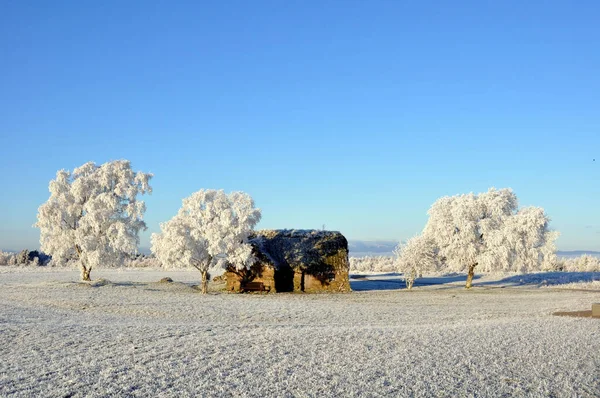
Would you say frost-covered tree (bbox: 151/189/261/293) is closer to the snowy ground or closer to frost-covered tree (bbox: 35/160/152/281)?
frost-covered tree (bbox: 35/160/152/281)

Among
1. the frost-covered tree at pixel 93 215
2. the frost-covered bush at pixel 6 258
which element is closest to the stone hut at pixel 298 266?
the frost-covered tree at pixel 93 215

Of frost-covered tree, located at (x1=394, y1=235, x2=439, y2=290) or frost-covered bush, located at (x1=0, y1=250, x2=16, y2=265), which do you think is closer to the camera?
frost-covered tree, located at (x1=394, y1=235, x2=439, y2=290)

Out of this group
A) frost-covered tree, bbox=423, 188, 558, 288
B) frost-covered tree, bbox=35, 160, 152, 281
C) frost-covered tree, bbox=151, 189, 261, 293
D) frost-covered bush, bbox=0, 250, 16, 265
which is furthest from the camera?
frost-covered bush, bbox=0, 250, 16, 265

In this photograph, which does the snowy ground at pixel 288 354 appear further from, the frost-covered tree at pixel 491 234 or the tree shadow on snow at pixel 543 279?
the tree shadow on snow at pixel 543 279

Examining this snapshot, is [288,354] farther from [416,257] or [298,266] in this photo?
[416,257]

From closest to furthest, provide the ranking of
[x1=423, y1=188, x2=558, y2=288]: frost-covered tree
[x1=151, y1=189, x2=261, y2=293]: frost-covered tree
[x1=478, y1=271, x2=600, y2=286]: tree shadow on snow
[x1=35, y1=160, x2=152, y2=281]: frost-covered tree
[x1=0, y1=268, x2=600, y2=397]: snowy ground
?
1. [x1=0, y1=268, x2=600, y2=397]: snowy ground
2. [x1=151, y1=189, x2=261, y2=293]: frost-covered tree
3. [x1=35, y1=160, x2=152, y2=281]: frost-covered tree
4. [x1=423, y1=188, x2=558, y2=288]: frost-covered tree
5. [x1=478, y1=271, x2=600, y2=286]: tree shadow on snow

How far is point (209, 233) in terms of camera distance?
3747cm

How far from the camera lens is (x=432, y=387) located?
38.3 feet

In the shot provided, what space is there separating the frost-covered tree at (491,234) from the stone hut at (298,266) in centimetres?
917

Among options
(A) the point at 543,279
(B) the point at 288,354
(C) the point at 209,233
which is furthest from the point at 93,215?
(A) the point at 543,279

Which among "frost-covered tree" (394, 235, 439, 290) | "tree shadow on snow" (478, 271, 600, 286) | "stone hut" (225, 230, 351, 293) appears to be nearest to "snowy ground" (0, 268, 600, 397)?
"stone hut" (225, 230, 351, 293)

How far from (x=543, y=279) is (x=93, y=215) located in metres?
44.9

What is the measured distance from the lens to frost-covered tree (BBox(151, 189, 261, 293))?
122 ft

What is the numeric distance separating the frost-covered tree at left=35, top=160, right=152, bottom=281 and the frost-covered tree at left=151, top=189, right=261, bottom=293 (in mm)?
5589
